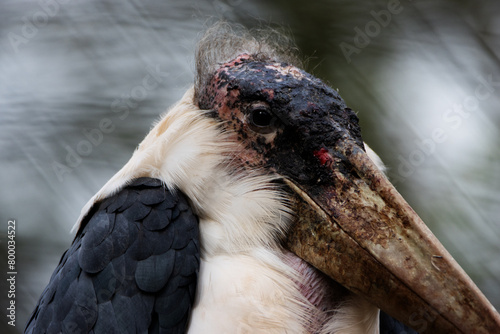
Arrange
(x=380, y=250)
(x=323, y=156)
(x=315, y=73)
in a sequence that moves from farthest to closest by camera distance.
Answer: (x=315, y=73)
(x=323, y=156)
(x=380, y=250)

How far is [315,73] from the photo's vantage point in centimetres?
322

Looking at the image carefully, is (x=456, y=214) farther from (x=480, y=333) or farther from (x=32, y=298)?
(x=32, y=298)

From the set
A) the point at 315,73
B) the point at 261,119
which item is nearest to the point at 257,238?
the point at 261,119

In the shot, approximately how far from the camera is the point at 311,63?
3.18 meters

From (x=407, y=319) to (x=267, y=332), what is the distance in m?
0.40

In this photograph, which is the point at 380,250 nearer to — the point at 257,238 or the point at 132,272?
the point at 257,238

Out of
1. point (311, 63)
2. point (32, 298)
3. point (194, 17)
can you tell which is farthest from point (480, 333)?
point (32, 298)

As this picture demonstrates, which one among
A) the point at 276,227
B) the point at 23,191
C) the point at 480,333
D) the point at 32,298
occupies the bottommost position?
the point at 32,298

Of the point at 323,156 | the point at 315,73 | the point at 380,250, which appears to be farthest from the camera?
the point at 315,73

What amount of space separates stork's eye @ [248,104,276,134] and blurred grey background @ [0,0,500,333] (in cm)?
125

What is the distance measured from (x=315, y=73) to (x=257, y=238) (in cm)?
161

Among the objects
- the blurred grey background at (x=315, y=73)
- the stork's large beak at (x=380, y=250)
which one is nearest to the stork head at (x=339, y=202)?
the stork's large beak at (x=380, y=250)

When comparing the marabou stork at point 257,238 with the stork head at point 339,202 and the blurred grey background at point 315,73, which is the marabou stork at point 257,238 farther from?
the blurred grey background at point 315,73

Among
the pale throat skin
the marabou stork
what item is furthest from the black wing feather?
the pale throat skin
